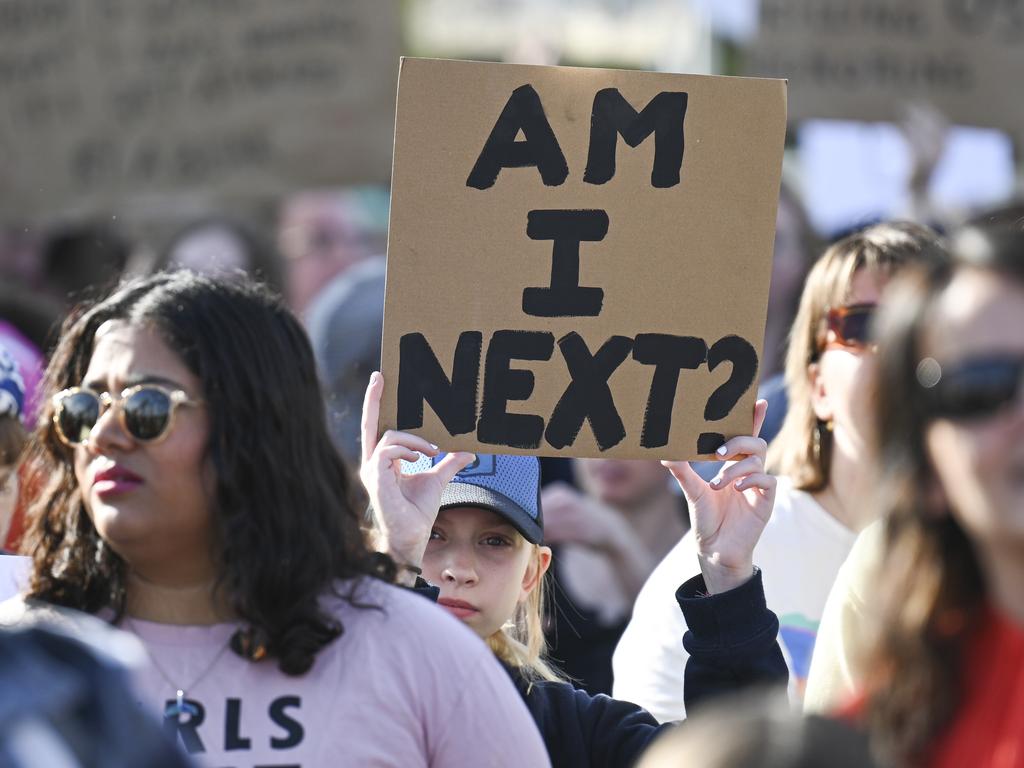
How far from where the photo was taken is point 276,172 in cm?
599

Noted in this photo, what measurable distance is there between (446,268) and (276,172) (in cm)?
318

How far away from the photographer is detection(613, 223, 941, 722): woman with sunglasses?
3.27 metres

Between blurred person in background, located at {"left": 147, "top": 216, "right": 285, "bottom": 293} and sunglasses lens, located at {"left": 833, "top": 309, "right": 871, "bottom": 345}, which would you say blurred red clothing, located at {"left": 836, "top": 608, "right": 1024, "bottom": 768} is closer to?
sunglasses lens, located at {"left": 833, "top": 309, "right": 871, "bottom": 345}

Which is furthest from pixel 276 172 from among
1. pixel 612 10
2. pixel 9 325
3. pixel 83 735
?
pixel 612 10

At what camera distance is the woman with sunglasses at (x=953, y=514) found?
5.59 feet

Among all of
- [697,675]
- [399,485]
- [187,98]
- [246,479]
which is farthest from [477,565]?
[187,98]

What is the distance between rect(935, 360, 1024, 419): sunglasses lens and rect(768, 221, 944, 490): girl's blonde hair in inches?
71.7

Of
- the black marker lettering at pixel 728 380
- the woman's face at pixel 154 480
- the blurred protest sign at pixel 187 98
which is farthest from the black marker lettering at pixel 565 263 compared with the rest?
the blurred protest sign at pixel 187 98

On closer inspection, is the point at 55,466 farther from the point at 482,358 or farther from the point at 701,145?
the point at 701,145

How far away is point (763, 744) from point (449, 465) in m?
1.62

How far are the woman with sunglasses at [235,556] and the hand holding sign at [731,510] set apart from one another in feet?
1.75

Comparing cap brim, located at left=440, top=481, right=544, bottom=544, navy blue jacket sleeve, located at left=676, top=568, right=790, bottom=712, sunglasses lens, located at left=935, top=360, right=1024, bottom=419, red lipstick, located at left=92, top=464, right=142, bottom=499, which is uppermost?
sunglasses lens, located at left=935, top=360, right=1024, bottom=419

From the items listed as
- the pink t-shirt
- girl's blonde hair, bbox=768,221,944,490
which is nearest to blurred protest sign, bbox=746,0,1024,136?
girl's blonde hair, bbox=768,221,944,490

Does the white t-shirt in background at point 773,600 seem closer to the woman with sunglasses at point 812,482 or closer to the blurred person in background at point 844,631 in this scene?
the woman with sunglasses at point 812,482
